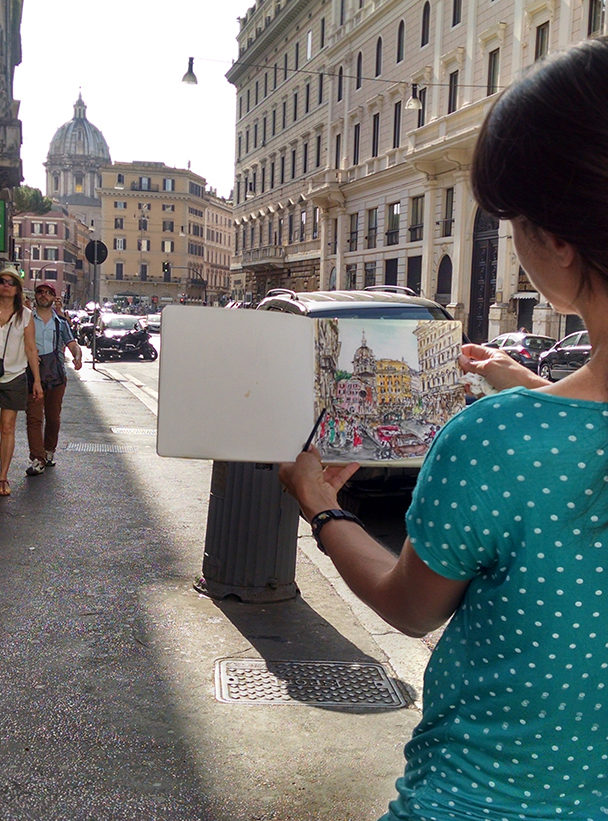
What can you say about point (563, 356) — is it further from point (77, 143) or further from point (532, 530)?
point (77, 143)

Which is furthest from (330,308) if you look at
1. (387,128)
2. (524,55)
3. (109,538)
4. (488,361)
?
(387,128)

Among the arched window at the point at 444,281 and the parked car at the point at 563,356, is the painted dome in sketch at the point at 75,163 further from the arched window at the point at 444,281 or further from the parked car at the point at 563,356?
the parked car at the point at 563,356

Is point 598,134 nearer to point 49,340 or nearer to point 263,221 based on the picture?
point 49,340

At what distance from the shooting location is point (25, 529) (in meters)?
6.70

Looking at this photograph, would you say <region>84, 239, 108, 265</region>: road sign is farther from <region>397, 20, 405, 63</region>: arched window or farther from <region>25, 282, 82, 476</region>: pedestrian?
<region>397, 20, 405, 63</region>: arched window

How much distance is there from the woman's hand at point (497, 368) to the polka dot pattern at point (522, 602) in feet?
2.05

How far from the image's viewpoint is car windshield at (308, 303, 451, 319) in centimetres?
783

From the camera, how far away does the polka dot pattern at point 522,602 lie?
1105mm

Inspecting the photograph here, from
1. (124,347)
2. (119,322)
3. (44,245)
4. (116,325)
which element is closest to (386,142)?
(119,322)

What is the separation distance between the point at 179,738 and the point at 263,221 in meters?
63.7

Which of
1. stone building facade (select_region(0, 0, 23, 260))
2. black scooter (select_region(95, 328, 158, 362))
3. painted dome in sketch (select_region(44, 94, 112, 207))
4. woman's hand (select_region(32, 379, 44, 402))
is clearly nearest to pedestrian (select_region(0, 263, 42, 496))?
woman's hand (select_region(32, 379, 44, 402))

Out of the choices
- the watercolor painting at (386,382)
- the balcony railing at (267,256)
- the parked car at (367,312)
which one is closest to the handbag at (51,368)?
the parked car at (367,312)

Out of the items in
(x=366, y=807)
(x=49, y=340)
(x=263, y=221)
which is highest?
(x=263, y=221)

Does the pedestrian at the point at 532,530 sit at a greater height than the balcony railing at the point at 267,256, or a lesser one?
lesser
